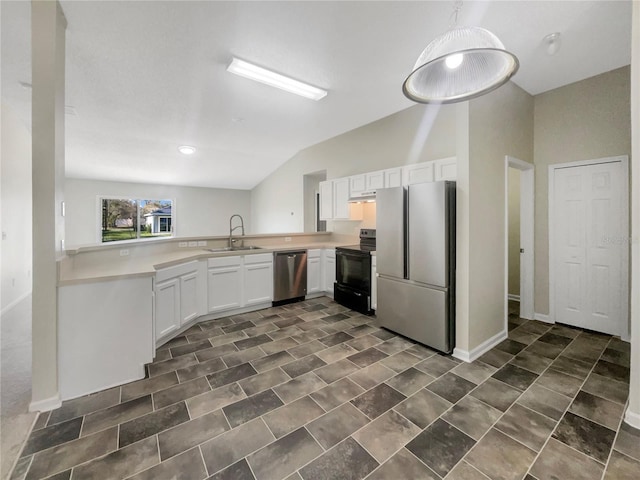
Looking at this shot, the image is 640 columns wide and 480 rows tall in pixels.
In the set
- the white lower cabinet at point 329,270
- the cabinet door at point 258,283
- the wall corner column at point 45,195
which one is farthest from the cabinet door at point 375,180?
the wall corner column at point 45,195

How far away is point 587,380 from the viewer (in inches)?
91.7

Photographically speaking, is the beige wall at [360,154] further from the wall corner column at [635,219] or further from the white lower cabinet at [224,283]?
the white lower cabinet at [224,283]

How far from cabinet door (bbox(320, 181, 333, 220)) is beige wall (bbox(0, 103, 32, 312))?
15.0 ft

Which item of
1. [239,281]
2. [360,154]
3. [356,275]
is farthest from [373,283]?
[360,154]

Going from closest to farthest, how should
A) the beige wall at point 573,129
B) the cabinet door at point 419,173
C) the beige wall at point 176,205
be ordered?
the beige wall at point 573,129 → the cabinet door at point 419,173 → the beige wall at point 176,205

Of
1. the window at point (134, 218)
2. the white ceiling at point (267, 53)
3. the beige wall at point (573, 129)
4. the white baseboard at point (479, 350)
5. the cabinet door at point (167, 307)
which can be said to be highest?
the white ceiling at point (267, 53)

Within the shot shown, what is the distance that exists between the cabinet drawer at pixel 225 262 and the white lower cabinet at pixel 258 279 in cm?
13

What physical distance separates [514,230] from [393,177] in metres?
2.48

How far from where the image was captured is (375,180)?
162 inches

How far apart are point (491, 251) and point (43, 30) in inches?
169

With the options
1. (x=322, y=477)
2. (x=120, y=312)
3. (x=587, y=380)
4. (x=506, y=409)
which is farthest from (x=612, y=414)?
(x=120, y=312)

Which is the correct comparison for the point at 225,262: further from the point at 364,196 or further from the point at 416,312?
the point at 416,312

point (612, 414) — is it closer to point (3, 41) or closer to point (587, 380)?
point (587, 380)

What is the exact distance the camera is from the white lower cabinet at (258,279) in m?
3.96
